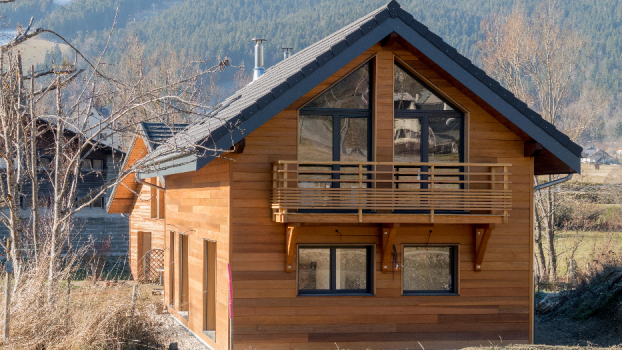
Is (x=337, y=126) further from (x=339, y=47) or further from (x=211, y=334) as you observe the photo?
(x=211, y=334)

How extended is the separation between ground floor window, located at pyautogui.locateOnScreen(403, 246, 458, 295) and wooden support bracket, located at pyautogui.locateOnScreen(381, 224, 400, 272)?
1.13 feet

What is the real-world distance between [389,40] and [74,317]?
625 cm

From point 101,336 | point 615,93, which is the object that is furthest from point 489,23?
point 615,93

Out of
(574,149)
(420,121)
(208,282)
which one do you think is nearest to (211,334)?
(208,282)

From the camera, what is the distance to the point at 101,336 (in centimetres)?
836

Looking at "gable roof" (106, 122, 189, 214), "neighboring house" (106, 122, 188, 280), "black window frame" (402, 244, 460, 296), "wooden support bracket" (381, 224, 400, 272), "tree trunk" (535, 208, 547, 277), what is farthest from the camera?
"tree trunk" (535, 208, 547, 277)

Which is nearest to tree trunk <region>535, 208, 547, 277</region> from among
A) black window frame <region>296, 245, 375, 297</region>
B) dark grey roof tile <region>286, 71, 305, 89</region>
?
black window frame <region>296, 245, 375, 297</region>

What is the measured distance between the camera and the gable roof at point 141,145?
48.9 ft

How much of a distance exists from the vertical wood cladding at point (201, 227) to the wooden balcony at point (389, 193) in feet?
3.55

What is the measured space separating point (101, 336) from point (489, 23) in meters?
26.7

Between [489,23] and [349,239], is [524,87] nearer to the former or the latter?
[489,23]

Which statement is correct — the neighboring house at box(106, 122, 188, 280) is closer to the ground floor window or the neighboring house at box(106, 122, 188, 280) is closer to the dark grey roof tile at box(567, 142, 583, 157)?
the ground floor window

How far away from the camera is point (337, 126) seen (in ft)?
34.6

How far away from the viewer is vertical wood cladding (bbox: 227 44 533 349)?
10117mm
